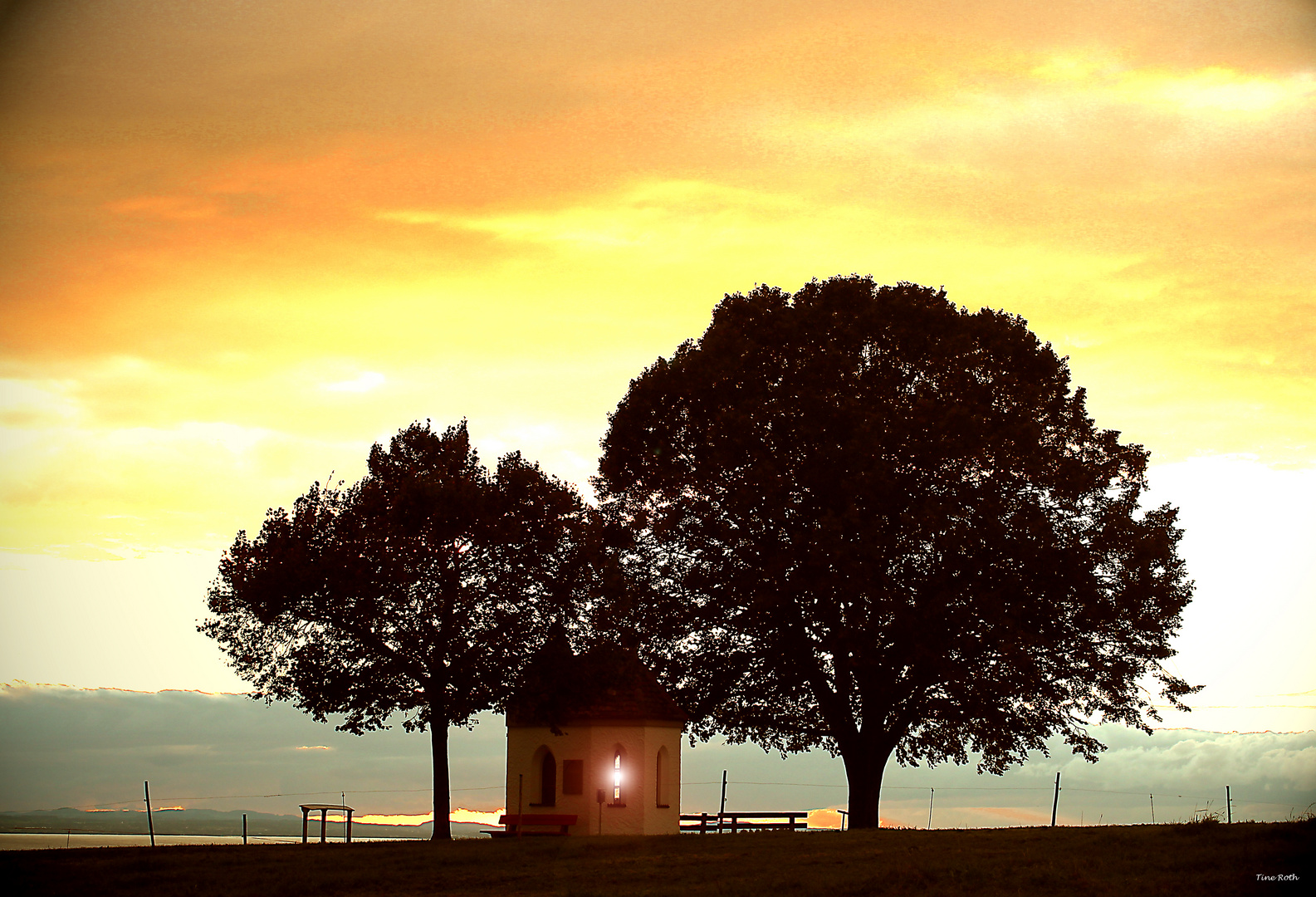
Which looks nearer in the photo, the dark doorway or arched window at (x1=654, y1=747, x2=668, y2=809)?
arched window at (x1=654, y1=747, x2=668, y2=809)

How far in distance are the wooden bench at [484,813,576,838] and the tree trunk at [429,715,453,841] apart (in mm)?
3058

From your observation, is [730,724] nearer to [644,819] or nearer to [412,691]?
[644,819]

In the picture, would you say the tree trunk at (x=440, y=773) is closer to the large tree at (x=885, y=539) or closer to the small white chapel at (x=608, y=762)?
the small white chapel at (x=608, y=762)

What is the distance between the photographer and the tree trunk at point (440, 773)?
3750 centimetres

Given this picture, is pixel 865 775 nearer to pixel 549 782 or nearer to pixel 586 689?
pixel 586 689

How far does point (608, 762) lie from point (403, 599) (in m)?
9.05

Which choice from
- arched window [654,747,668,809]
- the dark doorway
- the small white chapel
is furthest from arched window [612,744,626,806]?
the dark doorway

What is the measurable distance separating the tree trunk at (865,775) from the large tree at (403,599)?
1012cm

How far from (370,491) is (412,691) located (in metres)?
6.42

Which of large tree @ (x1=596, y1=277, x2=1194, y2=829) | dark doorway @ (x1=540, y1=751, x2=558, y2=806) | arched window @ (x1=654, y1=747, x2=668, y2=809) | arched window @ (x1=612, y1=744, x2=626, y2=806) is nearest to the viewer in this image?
large tree @ (x1=596, y1=277, x2=1194, y2=829)

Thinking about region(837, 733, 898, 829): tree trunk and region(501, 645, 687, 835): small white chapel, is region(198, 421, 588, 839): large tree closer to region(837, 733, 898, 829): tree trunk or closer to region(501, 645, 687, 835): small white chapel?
region(501, 645, 687, 835): small white chapel

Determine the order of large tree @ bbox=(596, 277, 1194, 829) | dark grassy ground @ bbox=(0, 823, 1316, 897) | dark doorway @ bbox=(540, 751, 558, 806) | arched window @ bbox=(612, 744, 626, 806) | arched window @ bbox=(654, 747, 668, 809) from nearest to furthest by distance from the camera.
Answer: dark grassy ground @ bbox=(0, 823, 1316, 897)
large tree @ bbox=(596, 277, 1194, 829)
arched window @ bbox=(612, 744, 626, 806)
arched window @ bbox=(654, 747, 668, 809)
dark doorway @ bbox=(540, 751, 558, 806)

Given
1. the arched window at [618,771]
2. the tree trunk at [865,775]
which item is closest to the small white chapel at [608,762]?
the arched window at [618,771]

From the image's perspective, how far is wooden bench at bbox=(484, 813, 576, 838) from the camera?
40.3m
